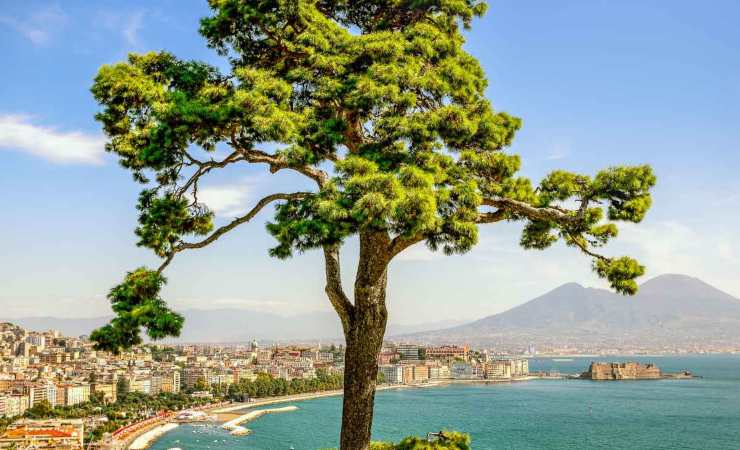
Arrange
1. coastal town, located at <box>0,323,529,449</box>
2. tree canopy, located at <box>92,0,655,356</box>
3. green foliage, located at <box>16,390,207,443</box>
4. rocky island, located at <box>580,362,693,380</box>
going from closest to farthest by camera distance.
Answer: tree canopy, located at <box>92,0,655,356</box> → coastal town, located at <box>0,323,529,449</box> → green foliage, located at <box>16,390,207,443</box> → rocky island, located at <box>580,362,693,380</box>

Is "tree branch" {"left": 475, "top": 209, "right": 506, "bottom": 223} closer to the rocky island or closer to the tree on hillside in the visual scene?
the tree on hillside

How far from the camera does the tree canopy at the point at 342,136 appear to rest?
11.2 feet

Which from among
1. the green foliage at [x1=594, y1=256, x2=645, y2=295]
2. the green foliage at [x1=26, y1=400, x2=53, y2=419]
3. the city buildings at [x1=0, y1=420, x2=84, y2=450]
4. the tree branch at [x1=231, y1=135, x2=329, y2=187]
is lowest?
the green foliage at [x1=26, y1=400, x2=53, y2=419]

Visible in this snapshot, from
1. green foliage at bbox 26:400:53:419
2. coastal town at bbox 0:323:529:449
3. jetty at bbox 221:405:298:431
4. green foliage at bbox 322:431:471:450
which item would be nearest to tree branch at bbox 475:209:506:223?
green foliage at bbox 322:431:471:450

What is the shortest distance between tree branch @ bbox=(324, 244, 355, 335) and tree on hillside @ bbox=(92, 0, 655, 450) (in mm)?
10

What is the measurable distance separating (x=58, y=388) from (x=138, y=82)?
5269cm

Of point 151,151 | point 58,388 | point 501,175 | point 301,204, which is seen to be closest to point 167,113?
point 151,151

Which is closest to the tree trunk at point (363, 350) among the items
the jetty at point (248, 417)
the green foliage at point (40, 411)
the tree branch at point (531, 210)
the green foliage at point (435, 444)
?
the tree branch at point (531, 210)

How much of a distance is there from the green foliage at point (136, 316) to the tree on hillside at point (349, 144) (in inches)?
0.4

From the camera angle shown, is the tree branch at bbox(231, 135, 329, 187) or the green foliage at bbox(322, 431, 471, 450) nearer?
the tree branch at bbox(231, 135, 329, 187)

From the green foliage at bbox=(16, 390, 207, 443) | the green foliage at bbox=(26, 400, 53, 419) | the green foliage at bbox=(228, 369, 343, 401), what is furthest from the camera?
the green foliage at bbox=(228, 369, 343, 401)

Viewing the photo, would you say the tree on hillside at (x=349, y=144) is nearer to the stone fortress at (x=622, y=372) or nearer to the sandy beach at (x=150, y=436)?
the sandy beach at (x=150, y=436)

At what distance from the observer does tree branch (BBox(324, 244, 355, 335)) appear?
4.16m

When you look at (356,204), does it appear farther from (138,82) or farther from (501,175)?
(138,82)
